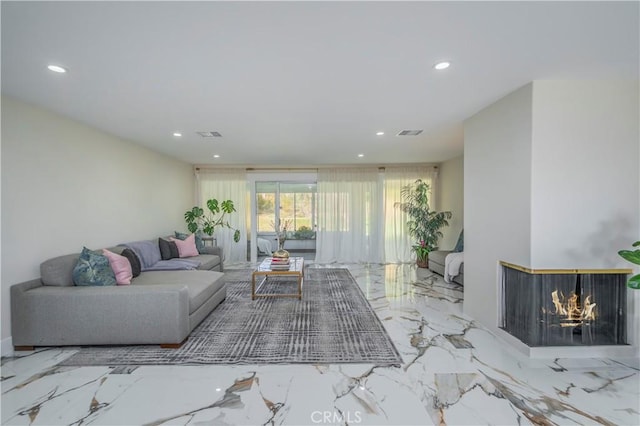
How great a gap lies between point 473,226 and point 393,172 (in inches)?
149

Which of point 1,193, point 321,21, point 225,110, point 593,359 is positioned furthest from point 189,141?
point 593,359

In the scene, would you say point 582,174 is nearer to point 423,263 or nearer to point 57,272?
point 423,263

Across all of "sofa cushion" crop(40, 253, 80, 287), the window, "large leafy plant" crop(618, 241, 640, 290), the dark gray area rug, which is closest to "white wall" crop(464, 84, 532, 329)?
"large leafy plant" crop(618, 241, 640, 290)

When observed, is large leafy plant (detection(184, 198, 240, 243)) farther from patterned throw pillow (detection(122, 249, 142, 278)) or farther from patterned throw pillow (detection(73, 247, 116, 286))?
patterned throw pillow (detection(73, 247, 116, 286))

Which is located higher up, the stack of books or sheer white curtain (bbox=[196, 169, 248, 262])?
sheer white curtain (bbox=[196, 169, 248, 262])

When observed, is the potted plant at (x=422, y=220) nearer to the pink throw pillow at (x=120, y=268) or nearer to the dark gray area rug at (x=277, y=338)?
the dark gray area rug at (x=277, y=338)

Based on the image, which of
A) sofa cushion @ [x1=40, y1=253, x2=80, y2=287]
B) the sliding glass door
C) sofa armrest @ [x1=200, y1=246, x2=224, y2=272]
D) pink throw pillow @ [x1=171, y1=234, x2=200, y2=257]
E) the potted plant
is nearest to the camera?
sofa cushion @ [x1=40, y1=253, x2=80, y2=287]

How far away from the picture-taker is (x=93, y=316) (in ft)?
8.65

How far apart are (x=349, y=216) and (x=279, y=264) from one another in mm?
3082

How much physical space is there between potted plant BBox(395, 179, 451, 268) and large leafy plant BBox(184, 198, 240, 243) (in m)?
4.28

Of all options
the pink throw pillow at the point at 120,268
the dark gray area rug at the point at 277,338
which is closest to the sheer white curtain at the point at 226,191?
the dark gray area rug at the point at 277,338

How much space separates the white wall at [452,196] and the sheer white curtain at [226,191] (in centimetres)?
489

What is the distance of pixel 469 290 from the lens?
348cm

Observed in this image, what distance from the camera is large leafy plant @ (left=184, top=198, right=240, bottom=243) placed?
251 inches
